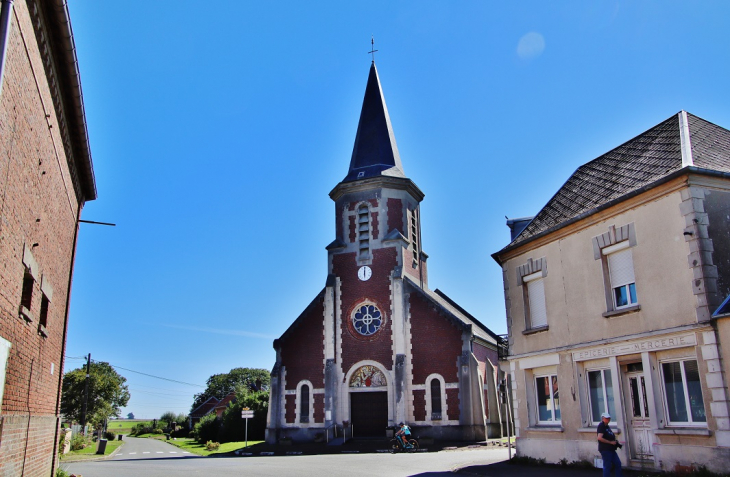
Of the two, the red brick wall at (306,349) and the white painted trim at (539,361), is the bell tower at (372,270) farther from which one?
the white painted trim at (539,361)

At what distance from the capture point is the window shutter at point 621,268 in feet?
47.7

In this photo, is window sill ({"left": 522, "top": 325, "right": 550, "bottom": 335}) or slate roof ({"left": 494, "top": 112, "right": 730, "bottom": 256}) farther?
window sill ({"left": 522, "top": 325, "right": 550, "bottom": 335})

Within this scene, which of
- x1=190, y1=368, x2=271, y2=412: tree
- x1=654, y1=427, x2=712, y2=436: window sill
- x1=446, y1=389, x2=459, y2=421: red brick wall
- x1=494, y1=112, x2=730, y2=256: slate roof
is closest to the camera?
x1=654, y1=427, x2=712, y2=436: window sill

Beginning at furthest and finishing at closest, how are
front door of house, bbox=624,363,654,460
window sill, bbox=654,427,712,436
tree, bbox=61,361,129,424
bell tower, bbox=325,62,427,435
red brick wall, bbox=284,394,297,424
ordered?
1. tree, bbox=61,361,129,424
2. red brick wall, bbox=284,394,297,424
3. bell tower, bbox=325,62,427,435
4. front door of house, bbox=624,363,654,460
5. window sill, bbox=654,427,712,436

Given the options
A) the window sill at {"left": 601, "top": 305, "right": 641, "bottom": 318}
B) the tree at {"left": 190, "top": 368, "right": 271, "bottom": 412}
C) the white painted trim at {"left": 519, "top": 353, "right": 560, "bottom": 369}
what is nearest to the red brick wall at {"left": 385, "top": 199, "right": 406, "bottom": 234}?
the white painted trim at {"left": 519, "top": 353, "right": 560, "bottom": 369}

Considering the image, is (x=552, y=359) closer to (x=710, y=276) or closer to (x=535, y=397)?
(x=535, y=397)

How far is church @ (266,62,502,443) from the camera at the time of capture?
94.4ft

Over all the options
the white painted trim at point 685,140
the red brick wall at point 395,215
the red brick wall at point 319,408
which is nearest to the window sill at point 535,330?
the white painted trim at point 685,140

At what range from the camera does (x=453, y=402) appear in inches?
1120

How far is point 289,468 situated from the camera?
59.2 ft

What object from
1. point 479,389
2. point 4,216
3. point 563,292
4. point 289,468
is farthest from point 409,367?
point 4,216

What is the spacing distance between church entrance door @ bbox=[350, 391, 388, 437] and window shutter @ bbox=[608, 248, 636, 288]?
17064mm

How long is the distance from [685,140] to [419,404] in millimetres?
18352

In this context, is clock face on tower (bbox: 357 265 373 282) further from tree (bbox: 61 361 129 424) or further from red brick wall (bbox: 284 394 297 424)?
tree (bbox: 61 361 129 424)
